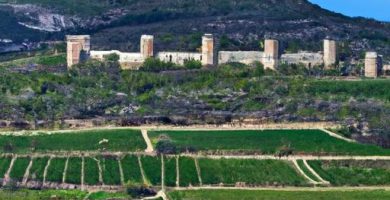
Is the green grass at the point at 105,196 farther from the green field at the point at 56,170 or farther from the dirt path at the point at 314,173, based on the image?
the dirt path at the point at 314,173

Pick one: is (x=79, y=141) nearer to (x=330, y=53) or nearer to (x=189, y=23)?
(x=330, y=53)

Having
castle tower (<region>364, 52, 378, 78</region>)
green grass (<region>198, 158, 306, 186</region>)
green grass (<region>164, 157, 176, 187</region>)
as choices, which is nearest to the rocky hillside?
castle tower (<region>364, 52, 378, 78</region>)

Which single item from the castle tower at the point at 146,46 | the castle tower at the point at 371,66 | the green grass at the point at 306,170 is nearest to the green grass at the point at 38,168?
the green grass at the point at 306,170

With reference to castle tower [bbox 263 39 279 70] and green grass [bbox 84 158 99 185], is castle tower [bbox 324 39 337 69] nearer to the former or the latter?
castle tower [bbox 263 39 279 70]

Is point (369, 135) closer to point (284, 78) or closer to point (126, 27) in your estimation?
point (284, 78)

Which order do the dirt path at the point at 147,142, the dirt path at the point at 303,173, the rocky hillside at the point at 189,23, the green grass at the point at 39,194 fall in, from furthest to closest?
1. the rocky hillside at the point at 189,23
2. the dirt path at the point at 147,142
3. the dirt path at the point at 303,173
4. the green grass at the point at 39,194

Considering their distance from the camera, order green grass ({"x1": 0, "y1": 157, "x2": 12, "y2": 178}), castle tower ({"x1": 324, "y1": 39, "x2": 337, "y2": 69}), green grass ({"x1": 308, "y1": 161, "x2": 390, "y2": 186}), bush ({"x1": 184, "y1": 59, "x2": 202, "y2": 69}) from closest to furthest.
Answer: green grass ({"x1": 0, "y1": 157, "x2": 12, "y2": 178}), green grass ({"x1": 308, "y1": 161, "x2": 390, "y2": 186}), bush ({"x1": 184, "y1": 59, "x2": 202, "y2": 69}), castle tower ({"x1": 324, "y1": 39, "x2": 337, "y2": 69})
